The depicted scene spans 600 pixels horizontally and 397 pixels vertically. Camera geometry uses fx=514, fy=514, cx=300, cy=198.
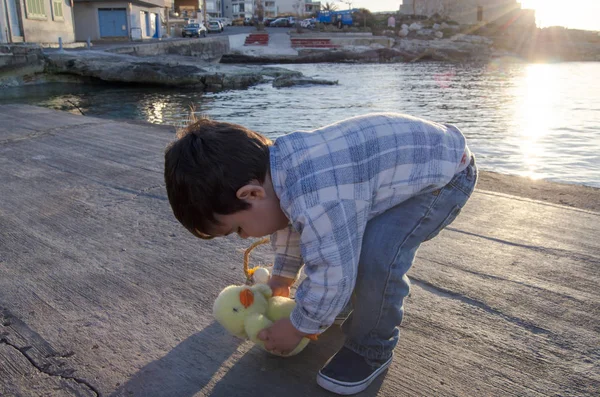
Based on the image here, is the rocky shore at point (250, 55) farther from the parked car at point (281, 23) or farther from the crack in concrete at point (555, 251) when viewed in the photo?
the crack in concrete at point (555, 251)

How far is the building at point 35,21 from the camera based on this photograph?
20.4 meters

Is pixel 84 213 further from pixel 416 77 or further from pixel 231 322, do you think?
pixel 416 77

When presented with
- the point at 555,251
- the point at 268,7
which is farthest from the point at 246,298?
the point at 268,7

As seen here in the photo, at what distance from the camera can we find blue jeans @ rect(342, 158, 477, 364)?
1434 mm

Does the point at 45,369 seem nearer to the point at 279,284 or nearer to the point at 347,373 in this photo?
the point at 279,284

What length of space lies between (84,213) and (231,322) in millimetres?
1576

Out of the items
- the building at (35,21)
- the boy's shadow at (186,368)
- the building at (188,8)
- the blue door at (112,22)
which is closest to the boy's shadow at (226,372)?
the boy's shadow at (186,368)

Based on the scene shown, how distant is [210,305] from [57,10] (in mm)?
27081

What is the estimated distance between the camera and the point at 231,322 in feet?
5.21

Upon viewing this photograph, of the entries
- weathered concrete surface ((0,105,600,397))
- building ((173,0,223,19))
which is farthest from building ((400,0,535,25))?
weathered concrete surface ((0,105,600,397))

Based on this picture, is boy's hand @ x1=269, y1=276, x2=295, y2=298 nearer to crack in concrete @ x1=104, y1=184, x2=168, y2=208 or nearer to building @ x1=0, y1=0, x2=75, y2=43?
crack in concrete @ x1=104, y1=184, x2=168, y2=208

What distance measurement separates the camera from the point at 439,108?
520 inches

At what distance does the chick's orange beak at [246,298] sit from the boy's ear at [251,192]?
1.29 feet

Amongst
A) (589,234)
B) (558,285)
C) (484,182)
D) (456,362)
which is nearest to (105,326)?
(456,362)
